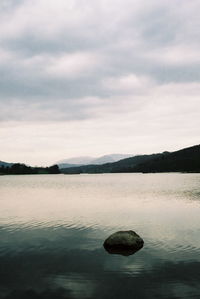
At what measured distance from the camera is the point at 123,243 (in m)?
30.3

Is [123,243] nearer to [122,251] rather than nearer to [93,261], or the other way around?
[122,251]

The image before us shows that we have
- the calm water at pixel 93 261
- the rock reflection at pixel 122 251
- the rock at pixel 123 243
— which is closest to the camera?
the calm water at pixel 93 261

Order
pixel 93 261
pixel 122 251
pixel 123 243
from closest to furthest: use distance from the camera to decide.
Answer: pixel 93 261 < pixel 122 251 < pixel 123 243

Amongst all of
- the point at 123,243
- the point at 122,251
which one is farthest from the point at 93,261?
the point at 123,243

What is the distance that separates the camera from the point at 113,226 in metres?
43.8

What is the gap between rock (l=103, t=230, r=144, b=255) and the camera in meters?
29.9

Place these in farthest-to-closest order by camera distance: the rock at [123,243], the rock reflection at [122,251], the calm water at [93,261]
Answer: the rock at [123,243]
the rock reflection at [122,251]
the calm water at [93,261]

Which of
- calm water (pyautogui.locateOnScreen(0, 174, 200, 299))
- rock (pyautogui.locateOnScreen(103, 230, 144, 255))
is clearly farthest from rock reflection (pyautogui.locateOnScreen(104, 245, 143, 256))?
calm water (pyautogui.locateOnScreen(0, 174, 200, 299))

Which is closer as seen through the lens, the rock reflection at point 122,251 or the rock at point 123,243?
the rock reflection at point 122,251

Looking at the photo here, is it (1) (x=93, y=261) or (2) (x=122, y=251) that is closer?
(1) (x=93, y=261)

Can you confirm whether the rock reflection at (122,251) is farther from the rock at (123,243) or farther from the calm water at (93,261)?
the calm water at (93,261)

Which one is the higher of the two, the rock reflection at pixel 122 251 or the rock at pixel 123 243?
the rock at pixel 123 243

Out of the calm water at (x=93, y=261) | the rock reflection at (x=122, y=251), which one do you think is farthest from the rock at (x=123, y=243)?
the calm water at (x=93, y=261)

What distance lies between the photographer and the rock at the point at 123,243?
2991 cm
